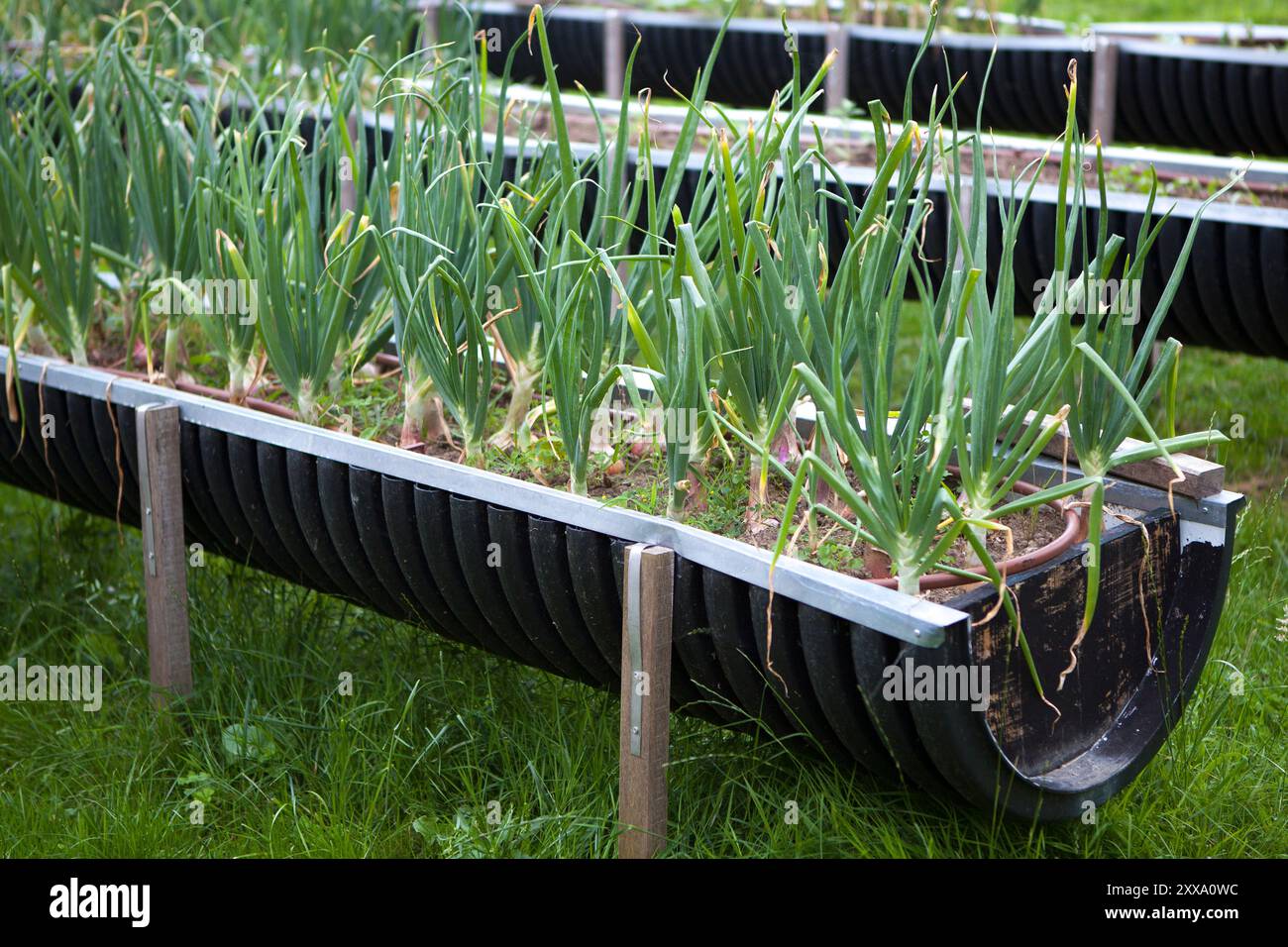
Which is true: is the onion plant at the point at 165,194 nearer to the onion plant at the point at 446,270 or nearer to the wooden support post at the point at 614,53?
the onion plant at the point at 446,270

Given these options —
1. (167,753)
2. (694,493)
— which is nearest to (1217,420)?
(694,493)

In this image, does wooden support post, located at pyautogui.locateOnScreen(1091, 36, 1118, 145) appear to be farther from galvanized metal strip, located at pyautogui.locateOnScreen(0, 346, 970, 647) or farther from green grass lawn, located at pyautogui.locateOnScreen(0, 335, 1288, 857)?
galvanized metal strip, located at pyautogui.locateOnScreen(0, 346, 970, 647)

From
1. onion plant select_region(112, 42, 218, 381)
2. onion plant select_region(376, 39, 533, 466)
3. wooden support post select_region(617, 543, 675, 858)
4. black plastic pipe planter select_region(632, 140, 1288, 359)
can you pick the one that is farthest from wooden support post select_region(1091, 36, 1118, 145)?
wooden support post select_region(617, 543, 675, 858)

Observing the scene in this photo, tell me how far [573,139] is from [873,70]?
1508 mm

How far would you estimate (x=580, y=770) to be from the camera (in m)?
2.36

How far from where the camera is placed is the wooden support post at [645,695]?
1962 millimetres

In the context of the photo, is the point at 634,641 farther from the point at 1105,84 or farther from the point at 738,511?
the point at 1105,84

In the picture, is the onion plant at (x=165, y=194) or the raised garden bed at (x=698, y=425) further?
the onion plant at (x=165, y=194)

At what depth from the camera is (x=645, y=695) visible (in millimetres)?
2004

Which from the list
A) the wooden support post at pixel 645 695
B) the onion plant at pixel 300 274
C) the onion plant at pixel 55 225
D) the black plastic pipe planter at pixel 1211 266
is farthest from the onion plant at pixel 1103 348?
the onion plant at pixel 55 225

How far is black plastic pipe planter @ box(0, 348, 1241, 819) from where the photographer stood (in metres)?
1.84

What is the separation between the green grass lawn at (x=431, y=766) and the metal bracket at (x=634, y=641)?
204 millimetres

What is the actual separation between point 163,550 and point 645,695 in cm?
102

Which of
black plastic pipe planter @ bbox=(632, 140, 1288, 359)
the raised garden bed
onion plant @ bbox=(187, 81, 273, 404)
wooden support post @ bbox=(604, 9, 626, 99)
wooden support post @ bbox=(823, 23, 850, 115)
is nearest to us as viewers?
the raised garden bed
